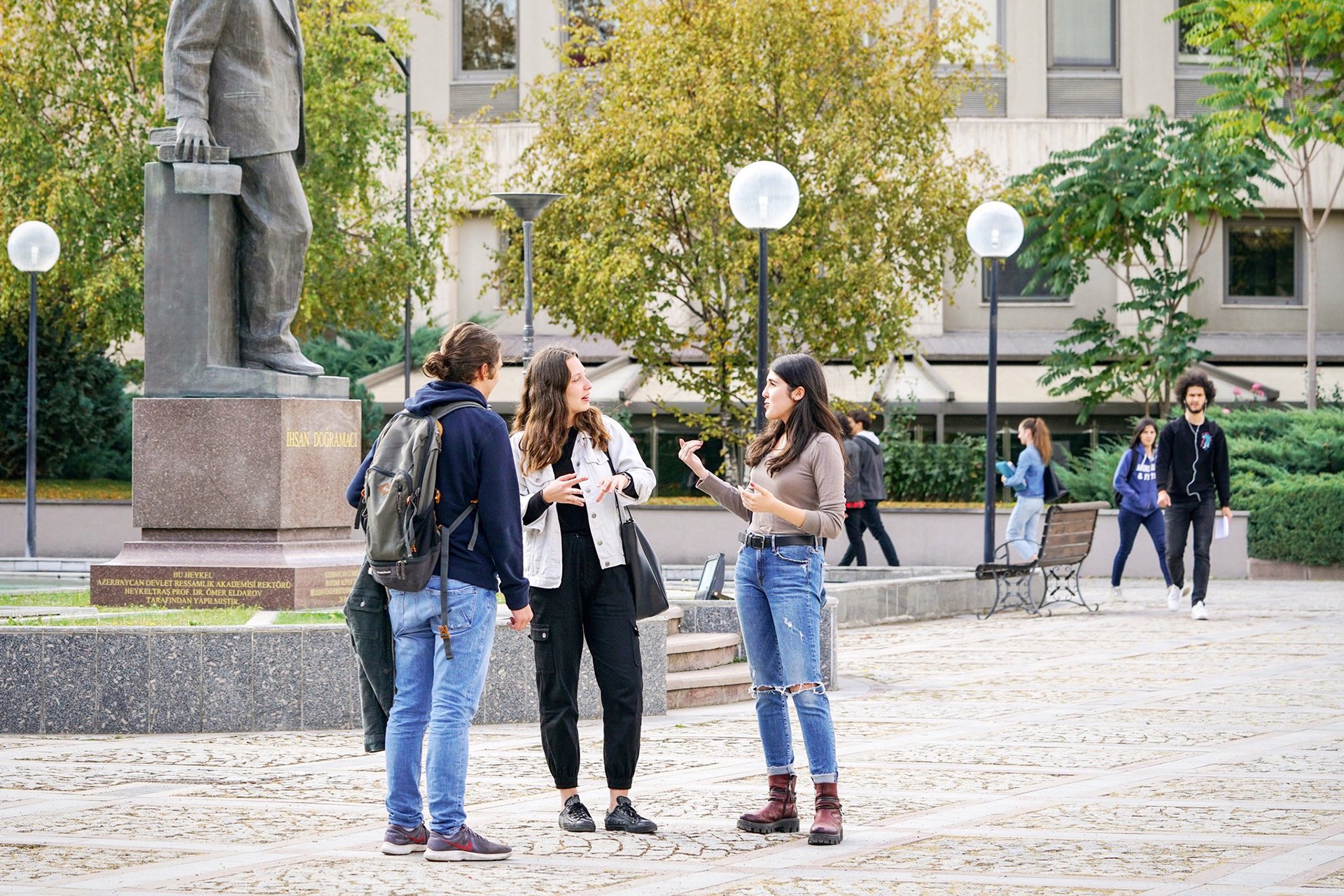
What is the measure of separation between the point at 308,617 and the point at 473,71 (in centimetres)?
2831

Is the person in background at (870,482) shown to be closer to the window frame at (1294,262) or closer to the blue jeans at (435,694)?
the blue jeans at (435,694)

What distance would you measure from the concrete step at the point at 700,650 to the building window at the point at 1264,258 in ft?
91.5

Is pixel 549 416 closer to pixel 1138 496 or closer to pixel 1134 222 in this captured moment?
pixel 1138 496

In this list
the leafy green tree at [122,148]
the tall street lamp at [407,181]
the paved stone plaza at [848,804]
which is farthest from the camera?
the tall street lamp at [407,181]

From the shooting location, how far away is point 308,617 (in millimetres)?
10859

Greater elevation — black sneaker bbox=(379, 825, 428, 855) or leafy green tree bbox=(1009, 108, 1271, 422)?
leafy green tree bbox=(1009, 108, 1271, 422)

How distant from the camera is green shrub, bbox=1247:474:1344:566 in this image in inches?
949

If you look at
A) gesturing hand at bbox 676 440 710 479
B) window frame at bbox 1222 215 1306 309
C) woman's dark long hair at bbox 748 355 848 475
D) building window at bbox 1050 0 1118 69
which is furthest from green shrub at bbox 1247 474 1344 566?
gesturing hand at bbox 676 440 710 479

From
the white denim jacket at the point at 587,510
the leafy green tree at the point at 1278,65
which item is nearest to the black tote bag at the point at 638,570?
the white denim jacket at the point at 587,510

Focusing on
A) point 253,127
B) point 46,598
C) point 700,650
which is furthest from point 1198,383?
point 46,598

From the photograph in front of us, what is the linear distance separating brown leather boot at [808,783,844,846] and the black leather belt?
34.5 inches

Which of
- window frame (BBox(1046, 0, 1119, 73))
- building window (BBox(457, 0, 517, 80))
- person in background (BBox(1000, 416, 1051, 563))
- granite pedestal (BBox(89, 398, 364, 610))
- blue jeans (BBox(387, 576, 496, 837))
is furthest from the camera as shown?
building window (BBox(457, 0, 517, 80))

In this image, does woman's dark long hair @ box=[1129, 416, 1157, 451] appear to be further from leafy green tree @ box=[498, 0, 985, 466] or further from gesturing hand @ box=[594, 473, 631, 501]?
gesturing hand @ box=[594, 473, 631, 501]

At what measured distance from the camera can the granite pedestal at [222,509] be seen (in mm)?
11633
